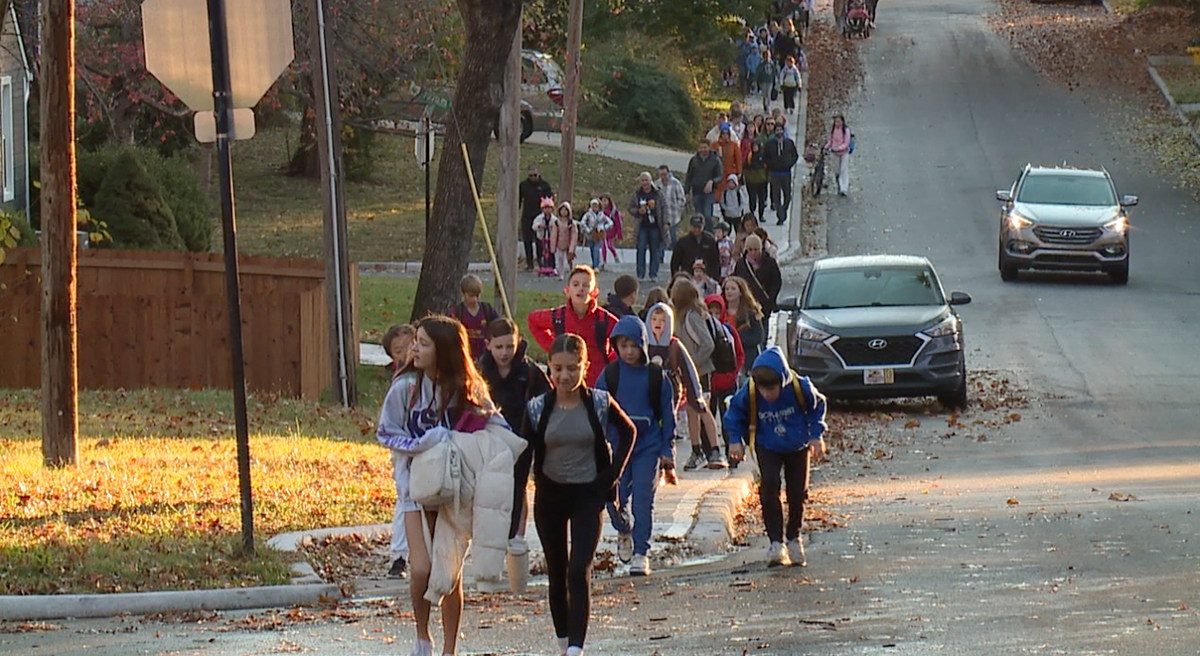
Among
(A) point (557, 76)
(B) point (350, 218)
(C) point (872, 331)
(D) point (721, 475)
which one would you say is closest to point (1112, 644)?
(D) point (721, 475)

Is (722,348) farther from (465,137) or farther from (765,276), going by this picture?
(465,137)

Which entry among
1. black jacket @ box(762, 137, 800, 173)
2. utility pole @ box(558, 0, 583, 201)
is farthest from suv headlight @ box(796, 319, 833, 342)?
black jacket @ box(762, 137, 800, 173)

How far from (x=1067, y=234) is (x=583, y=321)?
60.7 ft

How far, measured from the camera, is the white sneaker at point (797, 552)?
39.5 feet

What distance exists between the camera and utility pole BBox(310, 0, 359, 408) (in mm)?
19906

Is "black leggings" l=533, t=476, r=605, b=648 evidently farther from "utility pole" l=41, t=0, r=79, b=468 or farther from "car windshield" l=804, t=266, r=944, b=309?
"car windshield" l=804, t=266, r=944, b=309

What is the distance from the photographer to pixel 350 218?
3766 centimetres

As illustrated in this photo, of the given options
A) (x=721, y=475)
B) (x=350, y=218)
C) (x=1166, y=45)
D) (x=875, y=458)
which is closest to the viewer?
(x=721, y=475)

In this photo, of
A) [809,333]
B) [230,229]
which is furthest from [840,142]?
[230,229]

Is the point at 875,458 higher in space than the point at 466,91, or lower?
lower

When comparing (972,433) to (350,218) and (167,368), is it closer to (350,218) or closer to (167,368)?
(167,368)

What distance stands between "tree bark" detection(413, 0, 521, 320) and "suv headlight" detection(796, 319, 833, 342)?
3931 millimetres

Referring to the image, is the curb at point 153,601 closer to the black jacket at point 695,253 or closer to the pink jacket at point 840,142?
the black jacket at point 695,253

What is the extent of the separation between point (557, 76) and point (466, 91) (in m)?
25.5
